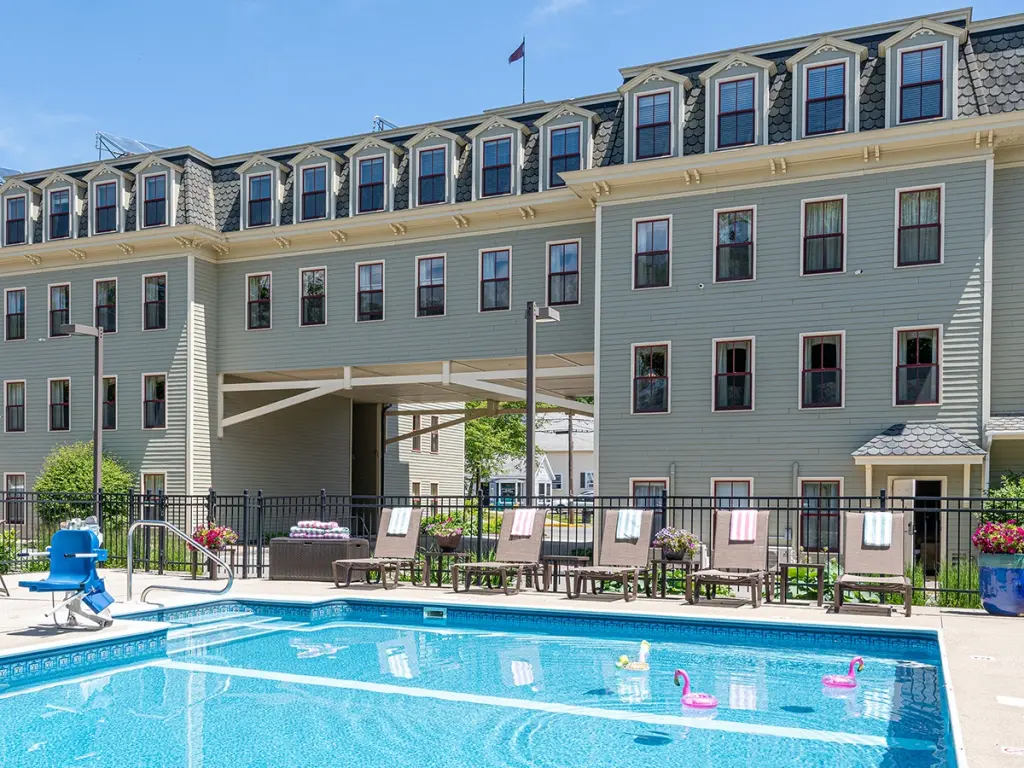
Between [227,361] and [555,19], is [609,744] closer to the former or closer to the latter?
[555,19]

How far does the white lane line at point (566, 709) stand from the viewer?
6.48 metres

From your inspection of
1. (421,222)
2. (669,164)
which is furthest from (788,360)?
(421,222)

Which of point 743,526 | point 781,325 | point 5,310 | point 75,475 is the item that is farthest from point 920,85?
point 5,310

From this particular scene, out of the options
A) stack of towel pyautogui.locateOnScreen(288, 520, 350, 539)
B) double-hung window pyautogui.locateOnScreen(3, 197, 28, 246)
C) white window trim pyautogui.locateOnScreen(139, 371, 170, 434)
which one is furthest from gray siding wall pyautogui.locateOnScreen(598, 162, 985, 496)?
double-hung window pyautogui.locateOnScreen(3, 197, 28, 246)

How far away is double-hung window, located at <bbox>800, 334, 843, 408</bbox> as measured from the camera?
1831cm

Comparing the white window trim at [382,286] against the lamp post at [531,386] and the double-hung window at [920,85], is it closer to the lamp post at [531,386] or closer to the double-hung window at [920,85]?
the lamp post at [531,386]

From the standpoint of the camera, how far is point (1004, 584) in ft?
35.1

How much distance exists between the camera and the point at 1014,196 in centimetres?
1766

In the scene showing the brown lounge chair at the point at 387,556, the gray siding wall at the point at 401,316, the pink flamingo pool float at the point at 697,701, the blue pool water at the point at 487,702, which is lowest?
the blue pool water at the point at 487,702

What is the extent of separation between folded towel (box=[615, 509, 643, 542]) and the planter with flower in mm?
4039

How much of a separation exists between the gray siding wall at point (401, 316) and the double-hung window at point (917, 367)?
6.53 m

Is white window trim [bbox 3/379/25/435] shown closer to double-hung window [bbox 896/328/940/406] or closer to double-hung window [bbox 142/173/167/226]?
double-hung window [bbox 142/173/167/226]

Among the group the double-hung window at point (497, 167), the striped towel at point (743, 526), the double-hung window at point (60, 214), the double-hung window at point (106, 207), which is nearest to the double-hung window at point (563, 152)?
the double-hung window at point (497, 167)

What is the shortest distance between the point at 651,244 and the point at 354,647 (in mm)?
12437
